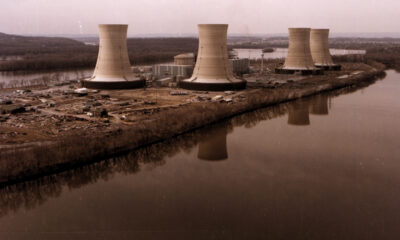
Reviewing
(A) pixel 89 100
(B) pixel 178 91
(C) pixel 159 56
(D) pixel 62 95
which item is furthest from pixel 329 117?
(C) pixel 159 56

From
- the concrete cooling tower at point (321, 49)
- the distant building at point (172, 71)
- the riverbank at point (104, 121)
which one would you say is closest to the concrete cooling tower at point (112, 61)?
the riverbank at point (104, 121)

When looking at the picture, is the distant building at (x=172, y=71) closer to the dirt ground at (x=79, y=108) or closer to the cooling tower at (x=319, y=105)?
the dirt ground at (x=79, y=108)

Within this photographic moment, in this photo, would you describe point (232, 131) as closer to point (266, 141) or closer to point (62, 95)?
point (266, 141)

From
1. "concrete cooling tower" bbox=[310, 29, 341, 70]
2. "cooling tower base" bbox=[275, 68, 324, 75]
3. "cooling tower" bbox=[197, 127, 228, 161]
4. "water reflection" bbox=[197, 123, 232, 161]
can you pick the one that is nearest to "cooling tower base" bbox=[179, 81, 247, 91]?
"water reflection" bbox=[197, 123, 232, 161]

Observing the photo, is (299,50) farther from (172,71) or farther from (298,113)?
(298,113)

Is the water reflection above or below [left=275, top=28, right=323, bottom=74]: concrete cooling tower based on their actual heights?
below

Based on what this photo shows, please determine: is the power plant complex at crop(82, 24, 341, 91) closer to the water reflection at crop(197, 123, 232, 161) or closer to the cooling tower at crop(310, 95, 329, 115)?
the cooling tower at crop(310, 95, 329, 115)
